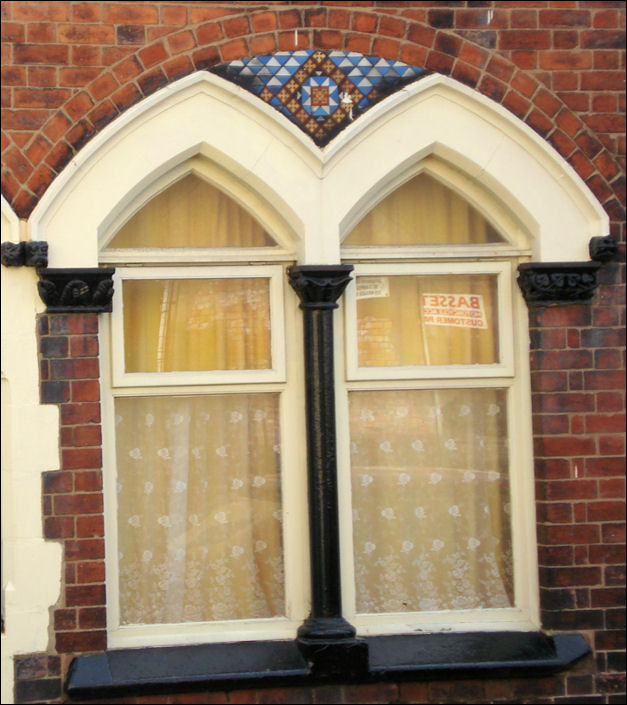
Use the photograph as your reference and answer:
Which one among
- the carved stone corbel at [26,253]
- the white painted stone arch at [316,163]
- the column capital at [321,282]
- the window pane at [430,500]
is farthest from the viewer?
the window pane at [430,500]

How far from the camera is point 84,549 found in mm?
4664

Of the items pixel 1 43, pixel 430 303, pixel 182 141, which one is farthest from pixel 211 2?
pixel 430 303

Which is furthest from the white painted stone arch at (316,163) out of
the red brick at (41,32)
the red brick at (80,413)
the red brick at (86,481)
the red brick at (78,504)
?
the red brick at (78,504)

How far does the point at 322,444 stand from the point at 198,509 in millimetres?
689

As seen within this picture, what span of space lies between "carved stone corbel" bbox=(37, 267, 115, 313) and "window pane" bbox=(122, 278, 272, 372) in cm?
22

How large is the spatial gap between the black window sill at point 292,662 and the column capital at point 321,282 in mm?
1636

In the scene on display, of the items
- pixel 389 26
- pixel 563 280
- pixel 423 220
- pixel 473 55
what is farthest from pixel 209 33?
pixel 563 280

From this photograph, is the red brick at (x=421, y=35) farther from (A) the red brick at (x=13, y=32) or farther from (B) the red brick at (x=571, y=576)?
(B) the red brick at (x=571, y=576)

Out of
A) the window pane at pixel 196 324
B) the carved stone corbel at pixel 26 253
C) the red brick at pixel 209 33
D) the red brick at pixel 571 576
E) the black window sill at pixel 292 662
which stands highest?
the red brick at pixel 209 33

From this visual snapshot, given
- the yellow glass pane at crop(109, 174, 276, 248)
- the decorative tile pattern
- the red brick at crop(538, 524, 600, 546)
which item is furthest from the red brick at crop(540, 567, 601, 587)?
the decorative tile pattern

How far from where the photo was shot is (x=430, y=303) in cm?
508

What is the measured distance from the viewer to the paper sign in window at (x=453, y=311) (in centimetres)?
508

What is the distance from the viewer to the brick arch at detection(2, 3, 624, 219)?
15.2 feet

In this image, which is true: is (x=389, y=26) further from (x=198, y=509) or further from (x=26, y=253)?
Result: (x=198, y=509)
